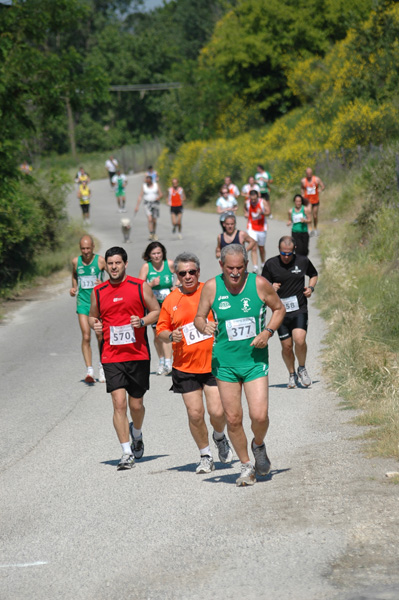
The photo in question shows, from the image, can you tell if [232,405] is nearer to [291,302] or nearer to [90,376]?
[291,302]

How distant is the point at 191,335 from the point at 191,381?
0.40 metres

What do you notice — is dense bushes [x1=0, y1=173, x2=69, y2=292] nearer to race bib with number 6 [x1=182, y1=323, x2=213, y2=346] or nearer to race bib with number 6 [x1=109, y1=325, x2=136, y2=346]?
race bib with number 6 [x1=109, y1=325, x2=136, y2=346]

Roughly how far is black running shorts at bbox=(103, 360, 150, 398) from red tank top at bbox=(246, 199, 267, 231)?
12.7 metres

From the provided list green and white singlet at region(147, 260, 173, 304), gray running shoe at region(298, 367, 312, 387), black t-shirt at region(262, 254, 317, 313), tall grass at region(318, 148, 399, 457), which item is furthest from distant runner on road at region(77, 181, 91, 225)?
black t-shirt at region(262, 254, 317, 313)

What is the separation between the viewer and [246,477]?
25.0 feet

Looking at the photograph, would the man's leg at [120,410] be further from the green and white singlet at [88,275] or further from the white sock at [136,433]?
the green and white singlet at [88,275]

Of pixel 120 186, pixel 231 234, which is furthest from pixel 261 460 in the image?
pixel 120 186

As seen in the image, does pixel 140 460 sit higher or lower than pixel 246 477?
lower

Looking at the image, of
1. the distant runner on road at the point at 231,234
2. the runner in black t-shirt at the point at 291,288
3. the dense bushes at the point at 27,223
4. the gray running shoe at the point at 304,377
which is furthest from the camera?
the dense bushes at the point at 27,223

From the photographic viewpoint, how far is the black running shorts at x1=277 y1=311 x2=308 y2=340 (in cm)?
1206

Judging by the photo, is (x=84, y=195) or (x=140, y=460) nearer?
(x=140, y=460)

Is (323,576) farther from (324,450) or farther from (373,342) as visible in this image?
(373,342)

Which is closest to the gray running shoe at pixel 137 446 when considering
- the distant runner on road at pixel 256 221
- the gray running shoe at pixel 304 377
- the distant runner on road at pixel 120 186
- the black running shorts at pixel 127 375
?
the black running shorts at pixel 127 375

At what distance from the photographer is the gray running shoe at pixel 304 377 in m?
12.3
